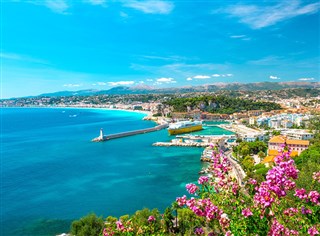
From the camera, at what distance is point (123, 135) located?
32688mm

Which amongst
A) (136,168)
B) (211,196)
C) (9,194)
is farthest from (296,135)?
(211,196)

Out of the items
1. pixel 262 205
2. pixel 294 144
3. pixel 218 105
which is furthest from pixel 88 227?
pixel 218 105

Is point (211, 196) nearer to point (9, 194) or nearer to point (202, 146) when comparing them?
point (9, 194)

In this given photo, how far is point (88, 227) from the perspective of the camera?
8656 millimetres

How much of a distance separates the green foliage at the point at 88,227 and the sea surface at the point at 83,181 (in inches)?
71.8

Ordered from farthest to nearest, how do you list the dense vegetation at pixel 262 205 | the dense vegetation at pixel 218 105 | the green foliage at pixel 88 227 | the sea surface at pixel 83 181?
the dense vegetation at pixel 218 105 → the sea surface at pixel 83 181 → the green foliage at pixel 88 227 → the dense vegetation at pixel 262 205

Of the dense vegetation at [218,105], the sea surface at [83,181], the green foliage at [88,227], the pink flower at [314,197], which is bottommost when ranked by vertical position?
the sea surface at [83,181]

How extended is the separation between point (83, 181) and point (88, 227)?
7.74m

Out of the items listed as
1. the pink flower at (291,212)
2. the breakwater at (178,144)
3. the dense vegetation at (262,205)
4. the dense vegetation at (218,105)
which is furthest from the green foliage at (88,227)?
the dense vegetation at (218,105)

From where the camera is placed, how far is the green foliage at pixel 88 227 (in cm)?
856

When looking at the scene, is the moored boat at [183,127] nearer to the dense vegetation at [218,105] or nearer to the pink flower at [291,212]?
the dense vegetation at [218,105]

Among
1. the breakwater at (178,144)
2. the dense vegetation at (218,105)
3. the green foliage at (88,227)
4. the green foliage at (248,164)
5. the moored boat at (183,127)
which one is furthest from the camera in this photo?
the dense vegetation at (218,105)

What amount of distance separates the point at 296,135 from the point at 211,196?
76.0 ft

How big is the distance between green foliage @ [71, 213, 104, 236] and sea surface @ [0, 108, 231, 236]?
5.98 ft
